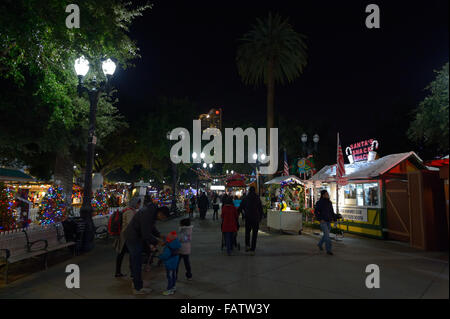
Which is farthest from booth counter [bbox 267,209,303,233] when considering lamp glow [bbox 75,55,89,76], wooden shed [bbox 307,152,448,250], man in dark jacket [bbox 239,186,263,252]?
lamp glow [bbox 75,55,89,76]

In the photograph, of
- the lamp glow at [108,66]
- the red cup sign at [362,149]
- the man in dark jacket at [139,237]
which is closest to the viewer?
the man in dark jacket at [139,237]

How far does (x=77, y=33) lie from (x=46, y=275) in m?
6.21

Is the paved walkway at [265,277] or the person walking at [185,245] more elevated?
the person walking at [185,245]

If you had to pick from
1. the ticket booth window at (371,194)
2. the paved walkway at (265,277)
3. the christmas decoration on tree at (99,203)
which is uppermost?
the ticket booth window at (371,194)

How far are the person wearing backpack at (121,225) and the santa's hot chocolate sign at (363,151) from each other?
11.8m

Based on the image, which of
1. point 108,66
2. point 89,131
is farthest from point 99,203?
point 108,66

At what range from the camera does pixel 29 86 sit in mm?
→ 11219

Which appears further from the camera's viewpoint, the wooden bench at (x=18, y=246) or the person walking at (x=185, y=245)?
the wooden bench at (x=18, y=246)

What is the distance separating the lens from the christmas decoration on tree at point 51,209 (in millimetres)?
11234

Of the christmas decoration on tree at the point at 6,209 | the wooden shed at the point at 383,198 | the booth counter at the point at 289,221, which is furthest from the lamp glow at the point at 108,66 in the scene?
the wooden shed at the point at 383,198

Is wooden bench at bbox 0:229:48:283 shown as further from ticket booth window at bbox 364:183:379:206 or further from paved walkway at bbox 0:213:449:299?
ticket booth window at bbox 364:183:379:206

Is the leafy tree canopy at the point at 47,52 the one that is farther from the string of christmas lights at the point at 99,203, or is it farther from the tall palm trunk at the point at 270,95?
the tall palm trunk at the point at 270,95

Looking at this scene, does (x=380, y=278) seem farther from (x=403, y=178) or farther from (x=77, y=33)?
(x=77, y=33)

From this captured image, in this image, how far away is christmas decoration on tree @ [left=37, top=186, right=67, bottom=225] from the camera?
11234 mm
